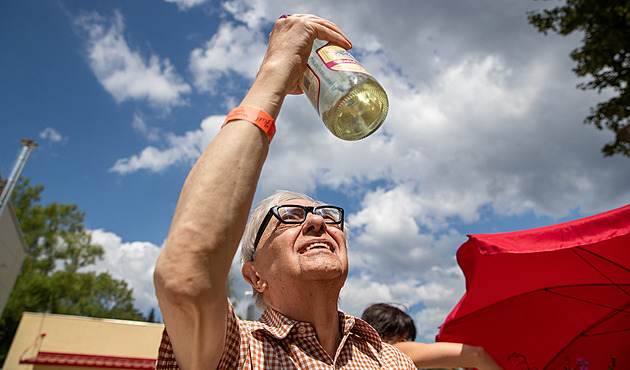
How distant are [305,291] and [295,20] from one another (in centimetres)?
103

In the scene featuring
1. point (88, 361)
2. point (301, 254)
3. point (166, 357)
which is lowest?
point (166, 357)

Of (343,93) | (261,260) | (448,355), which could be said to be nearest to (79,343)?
(448,355)

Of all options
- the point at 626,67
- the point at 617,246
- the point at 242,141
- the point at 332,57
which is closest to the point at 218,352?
the point at 242,141

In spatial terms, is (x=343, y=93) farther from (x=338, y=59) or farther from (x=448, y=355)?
(x=448, y=355)

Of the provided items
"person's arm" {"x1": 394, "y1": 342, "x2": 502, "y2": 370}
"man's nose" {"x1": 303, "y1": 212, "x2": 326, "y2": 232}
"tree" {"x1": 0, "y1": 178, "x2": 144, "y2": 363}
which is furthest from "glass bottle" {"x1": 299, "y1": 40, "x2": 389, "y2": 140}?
"tree" {"x1": 0, "y1": 178, "x2": 144, "y2": 363}

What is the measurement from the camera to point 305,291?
5.25 ft

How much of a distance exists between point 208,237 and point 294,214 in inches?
38.0

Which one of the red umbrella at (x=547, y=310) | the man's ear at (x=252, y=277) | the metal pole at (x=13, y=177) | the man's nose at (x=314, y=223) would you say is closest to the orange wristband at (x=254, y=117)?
the man's nose at (x=314, y=223)

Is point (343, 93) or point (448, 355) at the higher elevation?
point (343, 93)

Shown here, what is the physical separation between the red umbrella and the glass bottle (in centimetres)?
164

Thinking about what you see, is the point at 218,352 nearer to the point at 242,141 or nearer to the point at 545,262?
the point at 242,141

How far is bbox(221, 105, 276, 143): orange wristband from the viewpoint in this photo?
3.33 feet

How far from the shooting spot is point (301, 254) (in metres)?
1.63

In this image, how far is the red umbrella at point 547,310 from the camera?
2922mm
